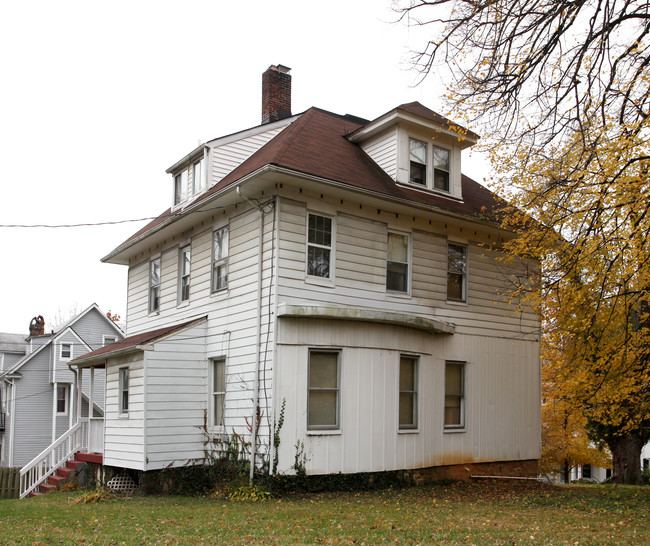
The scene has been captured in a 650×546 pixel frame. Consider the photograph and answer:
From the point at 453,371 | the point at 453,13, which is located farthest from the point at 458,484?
the point at 453,13

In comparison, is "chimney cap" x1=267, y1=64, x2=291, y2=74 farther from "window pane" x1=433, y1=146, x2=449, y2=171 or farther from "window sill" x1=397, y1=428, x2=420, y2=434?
"window sill" x1=397, y1=428, x2=420, y2=434

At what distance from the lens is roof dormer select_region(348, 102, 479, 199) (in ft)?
59.6

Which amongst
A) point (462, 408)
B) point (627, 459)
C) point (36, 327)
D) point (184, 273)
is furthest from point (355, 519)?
point (36, 327)

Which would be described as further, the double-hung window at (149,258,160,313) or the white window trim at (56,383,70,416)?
the white window trim at (56,383,70,416)

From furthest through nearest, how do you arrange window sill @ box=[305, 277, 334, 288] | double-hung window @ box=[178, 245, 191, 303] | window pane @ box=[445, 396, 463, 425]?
double-hung window @ box=[178, 245, 191, 303] < window pane @ box=[445, 396, 463, 425] < window sill @ box=[305, 277, 334, 288]

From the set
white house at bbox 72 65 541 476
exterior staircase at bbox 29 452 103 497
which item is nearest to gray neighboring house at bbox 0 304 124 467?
exterior staircase at bbox 29 452 103 497

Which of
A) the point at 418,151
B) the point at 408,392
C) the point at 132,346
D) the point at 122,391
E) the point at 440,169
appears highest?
the point at 418,151

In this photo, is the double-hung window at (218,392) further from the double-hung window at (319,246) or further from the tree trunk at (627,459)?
the tree trunk at (627,459)

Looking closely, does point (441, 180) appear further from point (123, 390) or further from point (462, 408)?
point (123, 390)

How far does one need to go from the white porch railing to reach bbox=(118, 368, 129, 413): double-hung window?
3.63 meters

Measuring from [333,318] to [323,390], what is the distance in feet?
5.24

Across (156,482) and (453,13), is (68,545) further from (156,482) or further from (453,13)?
(453,13)

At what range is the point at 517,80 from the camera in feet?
Answer: 35.4

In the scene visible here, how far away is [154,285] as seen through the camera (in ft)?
69.2
